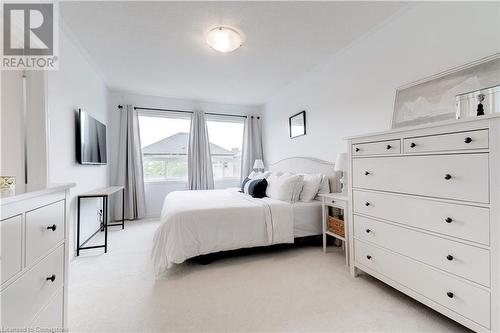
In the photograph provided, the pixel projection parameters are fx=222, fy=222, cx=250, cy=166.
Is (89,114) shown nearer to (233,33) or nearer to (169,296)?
(233,33)

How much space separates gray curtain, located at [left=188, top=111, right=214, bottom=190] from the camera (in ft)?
16.0

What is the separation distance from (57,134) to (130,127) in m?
2.15

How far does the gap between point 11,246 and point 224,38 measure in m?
2.44

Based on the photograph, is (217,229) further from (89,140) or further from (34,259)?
(89,140)

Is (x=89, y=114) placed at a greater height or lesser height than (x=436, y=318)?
greater

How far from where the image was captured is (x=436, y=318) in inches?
59.3

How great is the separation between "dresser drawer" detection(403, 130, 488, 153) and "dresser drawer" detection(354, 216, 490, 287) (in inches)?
22.3

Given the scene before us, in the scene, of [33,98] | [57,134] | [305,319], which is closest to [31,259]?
[33,98]

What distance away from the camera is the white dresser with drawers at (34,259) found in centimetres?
78

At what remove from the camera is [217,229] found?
93.2 inches

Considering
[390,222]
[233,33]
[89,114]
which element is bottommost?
[390,222]

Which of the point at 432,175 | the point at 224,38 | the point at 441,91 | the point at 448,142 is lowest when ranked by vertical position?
the point at 432,175

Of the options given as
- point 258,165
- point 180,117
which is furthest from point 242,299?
point 180,117

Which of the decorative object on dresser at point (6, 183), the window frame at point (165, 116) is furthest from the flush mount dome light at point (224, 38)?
the window frame at point (165, 116)
